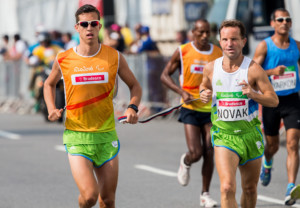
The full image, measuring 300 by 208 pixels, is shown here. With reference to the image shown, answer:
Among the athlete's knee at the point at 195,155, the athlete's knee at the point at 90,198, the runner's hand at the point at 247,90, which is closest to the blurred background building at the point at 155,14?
the athlete's knee at the point at 195,155

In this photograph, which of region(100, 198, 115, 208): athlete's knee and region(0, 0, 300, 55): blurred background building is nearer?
region(100, 198, 115, 208): athlete's knee

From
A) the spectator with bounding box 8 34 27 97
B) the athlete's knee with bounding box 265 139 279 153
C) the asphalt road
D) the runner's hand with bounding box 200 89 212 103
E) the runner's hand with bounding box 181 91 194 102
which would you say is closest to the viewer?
the runner's hand with bounding box 200 89 212 103

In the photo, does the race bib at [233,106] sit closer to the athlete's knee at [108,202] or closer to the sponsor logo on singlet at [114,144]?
the sponsor logo on singlet at [114,144]

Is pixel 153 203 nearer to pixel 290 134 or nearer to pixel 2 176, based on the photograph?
pixel 290 134

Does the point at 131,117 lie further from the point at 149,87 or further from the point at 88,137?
the point at 149,87

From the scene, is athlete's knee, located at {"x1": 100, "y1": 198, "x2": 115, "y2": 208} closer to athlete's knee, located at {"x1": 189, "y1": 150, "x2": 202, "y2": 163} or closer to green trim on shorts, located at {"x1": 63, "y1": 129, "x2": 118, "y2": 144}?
green trim on shorts, located at {"x1": 63, "y1": 129, "x2": 118, "y2": 144}

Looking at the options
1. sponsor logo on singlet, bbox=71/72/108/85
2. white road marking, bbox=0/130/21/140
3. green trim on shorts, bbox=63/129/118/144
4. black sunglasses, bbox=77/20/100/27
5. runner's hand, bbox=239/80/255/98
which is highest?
black sunglasses, bbox=77/20/100/27

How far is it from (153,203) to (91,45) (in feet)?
9.24

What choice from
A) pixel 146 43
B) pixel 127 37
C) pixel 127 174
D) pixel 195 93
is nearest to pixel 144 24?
pixel 127 37

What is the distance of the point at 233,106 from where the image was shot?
22.6 ft

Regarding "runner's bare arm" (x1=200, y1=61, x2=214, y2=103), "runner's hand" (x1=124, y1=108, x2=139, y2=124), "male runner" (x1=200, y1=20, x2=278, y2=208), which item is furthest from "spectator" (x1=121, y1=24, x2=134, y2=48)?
"runner's hand" (x1=124, y1=108, x2=139, y2=124)

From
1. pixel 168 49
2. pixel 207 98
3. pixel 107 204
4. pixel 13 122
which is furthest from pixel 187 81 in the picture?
pixel 168 49

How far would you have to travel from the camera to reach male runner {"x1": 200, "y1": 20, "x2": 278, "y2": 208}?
680cm

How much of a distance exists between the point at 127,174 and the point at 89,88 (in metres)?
4.66
